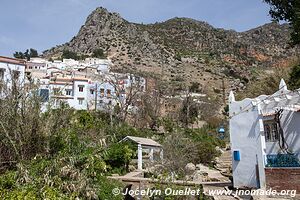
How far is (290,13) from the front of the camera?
1127 cm

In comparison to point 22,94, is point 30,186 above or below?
below

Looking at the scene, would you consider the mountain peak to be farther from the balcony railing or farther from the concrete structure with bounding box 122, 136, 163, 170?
the balcony railing

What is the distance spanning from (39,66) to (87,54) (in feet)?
74.1

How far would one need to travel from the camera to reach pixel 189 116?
4866cm

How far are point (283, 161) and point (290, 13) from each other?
5379 millimetres

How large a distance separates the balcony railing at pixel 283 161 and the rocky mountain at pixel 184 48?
5624 centimetres

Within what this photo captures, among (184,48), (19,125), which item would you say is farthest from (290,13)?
(184,48)

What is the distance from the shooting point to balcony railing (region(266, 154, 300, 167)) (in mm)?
11922

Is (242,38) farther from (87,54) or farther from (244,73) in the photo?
(87,54)

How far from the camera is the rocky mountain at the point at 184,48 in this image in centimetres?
7856

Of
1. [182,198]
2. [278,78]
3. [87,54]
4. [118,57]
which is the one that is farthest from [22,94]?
[87,54]

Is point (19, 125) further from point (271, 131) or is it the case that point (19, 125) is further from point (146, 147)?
point (146, 147)

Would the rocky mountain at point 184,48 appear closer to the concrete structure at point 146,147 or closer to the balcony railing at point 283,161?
the concrete structure at point 146,147

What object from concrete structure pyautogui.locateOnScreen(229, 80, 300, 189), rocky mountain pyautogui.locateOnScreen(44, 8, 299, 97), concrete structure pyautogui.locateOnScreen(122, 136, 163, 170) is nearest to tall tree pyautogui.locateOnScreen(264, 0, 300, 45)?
concrete structure pyautogui.locateOnScreen(229, 80, 300, 189)
